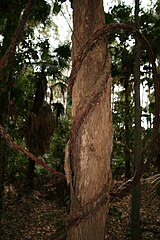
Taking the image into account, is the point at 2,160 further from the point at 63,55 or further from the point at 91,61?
the point at 91,61

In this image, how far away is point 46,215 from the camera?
6262mm

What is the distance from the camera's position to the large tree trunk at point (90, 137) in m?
0.91

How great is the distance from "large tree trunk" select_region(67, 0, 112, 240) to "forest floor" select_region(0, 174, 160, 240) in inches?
152

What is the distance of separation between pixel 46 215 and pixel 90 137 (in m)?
5.69

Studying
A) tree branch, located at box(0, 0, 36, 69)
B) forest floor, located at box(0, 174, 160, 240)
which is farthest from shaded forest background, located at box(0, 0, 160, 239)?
tree branch, located at box(0, 0, 36, 69)

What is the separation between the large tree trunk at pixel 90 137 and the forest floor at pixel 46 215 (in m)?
3.85

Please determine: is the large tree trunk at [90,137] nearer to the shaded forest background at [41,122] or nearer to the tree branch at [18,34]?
the tree branch at [18,34]

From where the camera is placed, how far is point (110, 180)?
0.97 m

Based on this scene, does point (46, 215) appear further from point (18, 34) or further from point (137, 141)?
point (18, 34)

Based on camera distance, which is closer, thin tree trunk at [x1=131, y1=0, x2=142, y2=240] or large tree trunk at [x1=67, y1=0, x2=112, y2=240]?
large tree trunk at [x1=67, y1=0, x2=112, y2=240]

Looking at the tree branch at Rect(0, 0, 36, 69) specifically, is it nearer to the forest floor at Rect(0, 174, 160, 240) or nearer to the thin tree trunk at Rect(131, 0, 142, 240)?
the thin tree trunk at Rect(131, 0, 142, 240)

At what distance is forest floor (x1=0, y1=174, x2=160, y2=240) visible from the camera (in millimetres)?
5328

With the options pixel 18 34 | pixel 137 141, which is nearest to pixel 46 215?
pixel 137 141

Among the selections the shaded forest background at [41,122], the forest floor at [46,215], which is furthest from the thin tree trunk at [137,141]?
the forest floor at [46,215]
